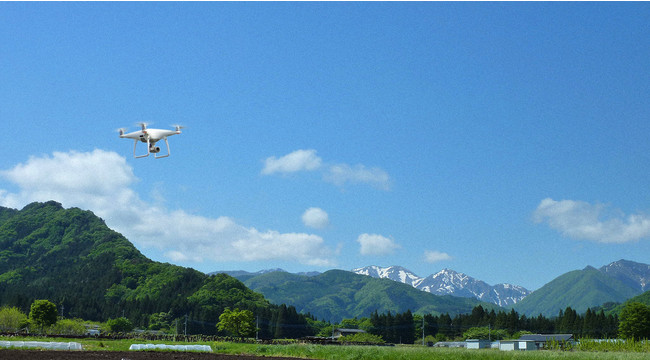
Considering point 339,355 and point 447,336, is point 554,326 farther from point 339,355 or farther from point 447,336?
point 339,355

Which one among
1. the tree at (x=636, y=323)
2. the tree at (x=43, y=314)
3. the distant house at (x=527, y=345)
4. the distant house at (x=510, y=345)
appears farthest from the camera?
the tree at (x=636, y=323)

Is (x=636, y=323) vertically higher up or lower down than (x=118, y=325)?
higher up

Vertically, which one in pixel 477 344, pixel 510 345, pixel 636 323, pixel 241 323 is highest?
pixel 636 323

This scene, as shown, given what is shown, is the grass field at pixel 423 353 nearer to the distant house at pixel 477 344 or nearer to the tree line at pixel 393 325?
the distant house at pixel 477 344

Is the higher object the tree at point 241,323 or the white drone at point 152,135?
the white drone at point 152,135

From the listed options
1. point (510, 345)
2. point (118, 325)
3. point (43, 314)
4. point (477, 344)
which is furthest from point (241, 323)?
point (510, 345)

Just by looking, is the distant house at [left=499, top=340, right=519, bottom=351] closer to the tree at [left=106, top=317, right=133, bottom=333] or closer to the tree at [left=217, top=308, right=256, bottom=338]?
the tree at [left=217, top=308, right=256, bottom=338]

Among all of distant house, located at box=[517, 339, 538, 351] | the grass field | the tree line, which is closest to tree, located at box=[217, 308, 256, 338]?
the tree line

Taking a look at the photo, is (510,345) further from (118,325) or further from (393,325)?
Result: (118,325)

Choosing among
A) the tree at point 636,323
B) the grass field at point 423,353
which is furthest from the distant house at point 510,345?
the grass field at point 423,353

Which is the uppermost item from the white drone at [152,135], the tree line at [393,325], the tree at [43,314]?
the white drone at [152,135]
